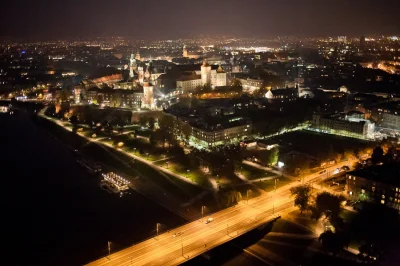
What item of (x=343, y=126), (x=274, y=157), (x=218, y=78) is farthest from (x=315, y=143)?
(x=218, y=78)

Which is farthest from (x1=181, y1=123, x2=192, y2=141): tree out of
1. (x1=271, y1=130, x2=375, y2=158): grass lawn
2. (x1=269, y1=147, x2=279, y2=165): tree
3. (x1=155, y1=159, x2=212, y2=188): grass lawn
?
(x1=269, y1=147, x2=279, y2=165): tree

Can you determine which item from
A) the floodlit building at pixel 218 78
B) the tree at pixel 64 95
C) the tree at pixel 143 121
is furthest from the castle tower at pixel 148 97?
the floodlit building at pixel 218 78

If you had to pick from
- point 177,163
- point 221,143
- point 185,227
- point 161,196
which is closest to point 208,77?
point 221,143

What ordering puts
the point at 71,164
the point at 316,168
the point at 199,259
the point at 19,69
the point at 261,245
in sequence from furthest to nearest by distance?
the point at 19,69 < the point at 71,164 < the point at 316,168 < the point at 261,245 < the point at 199,259

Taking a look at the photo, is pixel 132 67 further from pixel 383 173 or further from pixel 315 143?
pixel 383 173

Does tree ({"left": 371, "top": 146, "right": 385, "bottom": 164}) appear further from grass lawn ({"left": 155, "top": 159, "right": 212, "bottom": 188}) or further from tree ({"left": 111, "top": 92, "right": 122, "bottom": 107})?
tree ({"left": 111, "top": 92, "right": 122, "bottom": 107})

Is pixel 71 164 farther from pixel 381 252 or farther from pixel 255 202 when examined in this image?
pixel 381 252
